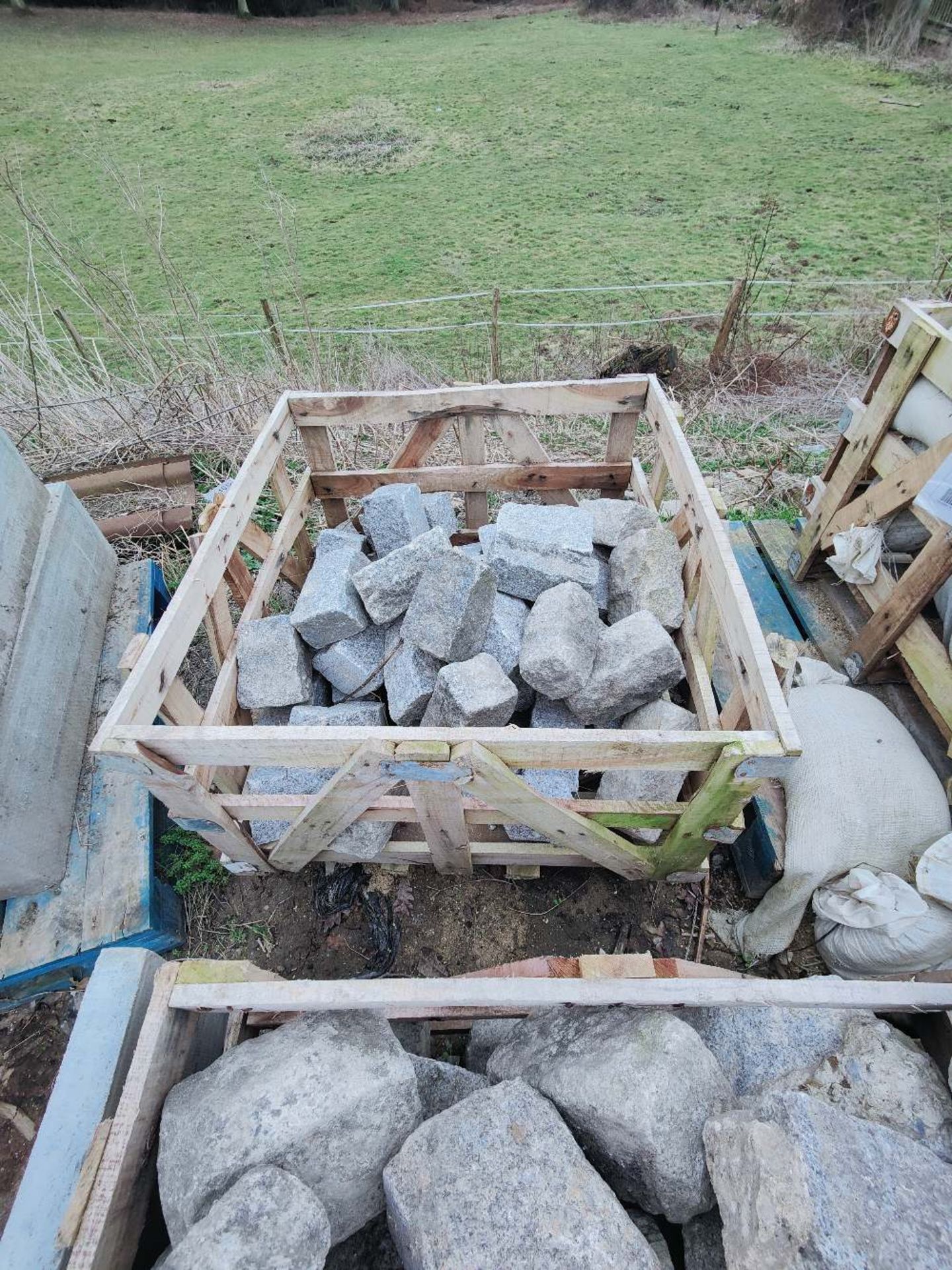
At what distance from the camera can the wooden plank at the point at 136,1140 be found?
1.36 m

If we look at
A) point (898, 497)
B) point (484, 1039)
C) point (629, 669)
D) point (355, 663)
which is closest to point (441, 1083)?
point (484, 1039)

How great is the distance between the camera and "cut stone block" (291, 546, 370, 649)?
2.86m

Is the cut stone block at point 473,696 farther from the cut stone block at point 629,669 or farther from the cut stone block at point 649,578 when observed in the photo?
the cut stone block at point 649,578

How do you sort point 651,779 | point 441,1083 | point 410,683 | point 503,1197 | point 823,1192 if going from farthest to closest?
point 410,683 < point 651,779 < point 441,1083 < point 503,1197 < point 823,1192

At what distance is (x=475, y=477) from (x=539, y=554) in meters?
0.89

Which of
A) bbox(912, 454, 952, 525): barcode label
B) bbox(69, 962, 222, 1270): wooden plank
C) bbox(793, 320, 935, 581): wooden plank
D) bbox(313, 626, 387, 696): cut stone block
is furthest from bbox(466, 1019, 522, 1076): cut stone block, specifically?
bbox(793, 320, 935, 581): wooden plank

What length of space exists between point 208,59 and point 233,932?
26177 mm

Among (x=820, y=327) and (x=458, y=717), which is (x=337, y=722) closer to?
(x=458, y=717)

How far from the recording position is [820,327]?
7.04 m

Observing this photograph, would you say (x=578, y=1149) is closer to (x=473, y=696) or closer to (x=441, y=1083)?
(x=441, y=1083)

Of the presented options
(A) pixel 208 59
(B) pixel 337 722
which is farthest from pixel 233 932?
(A) pixel 208 59

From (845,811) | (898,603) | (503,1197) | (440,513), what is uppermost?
(503,1197)

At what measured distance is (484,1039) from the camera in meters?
2.09

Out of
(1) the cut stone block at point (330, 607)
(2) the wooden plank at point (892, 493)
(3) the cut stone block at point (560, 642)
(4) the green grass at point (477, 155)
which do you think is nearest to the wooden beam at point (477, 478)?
(1) the cut stone block at point (330, 607)
